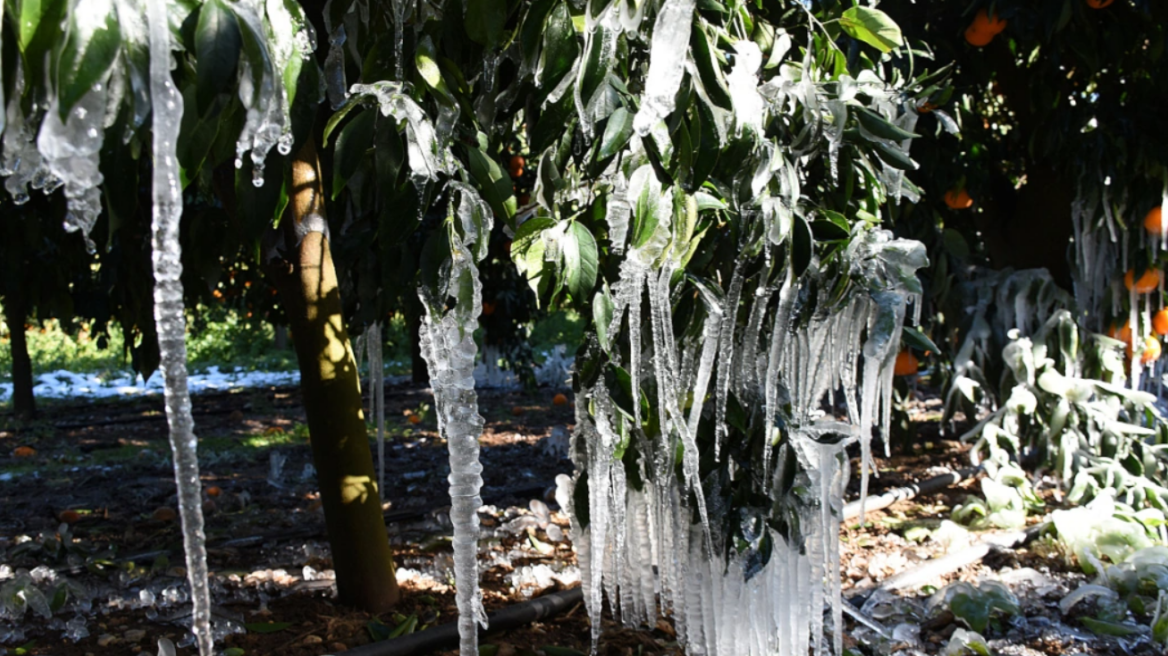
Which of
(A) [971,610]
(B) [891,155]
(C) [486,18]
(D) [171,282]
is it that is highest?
(C) [486,18]

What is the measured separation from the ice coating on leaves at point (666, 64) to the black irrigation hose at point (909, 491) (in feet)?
7.60

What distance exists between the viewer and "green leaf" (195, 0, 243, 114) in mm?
667

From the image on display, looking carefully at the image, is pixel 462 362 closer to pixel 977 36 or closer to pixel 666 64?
pixel 666 64

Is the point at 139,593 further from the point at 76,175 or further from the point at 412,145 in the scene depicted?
the point at 76,175

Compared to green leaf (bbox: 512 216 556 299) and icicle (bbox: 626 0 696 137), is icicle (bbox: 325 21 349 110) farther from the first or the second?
icicle (bbox: 626 0 696 137)

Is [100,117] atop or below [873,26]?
below

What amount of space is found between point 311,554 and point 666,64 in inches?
83.7

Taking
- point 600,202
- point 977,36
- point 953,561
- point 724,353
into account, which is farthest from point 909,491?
point 600,202

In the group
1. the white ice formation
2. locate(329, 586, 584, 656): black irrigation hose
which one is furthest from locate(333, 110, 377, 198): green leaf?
locate(329, 586, 584, 656): black irrigation hose

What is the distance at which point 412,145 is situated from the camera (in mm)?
1046

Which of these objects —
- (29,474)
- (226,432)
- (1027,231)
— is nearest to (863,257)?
(1027,231)

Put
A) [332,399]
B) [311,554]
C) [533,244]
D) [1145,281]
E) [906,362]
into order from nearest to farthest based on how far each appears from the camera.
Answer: [533,244], [332,399], [311,554], [1145,281], [906,362]

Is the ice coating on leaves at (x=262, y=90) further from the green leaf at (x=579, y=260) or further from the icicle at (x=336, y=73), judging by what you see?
the icicle at (x=336, y=73)

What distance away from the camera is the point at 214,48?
0.67 meters
